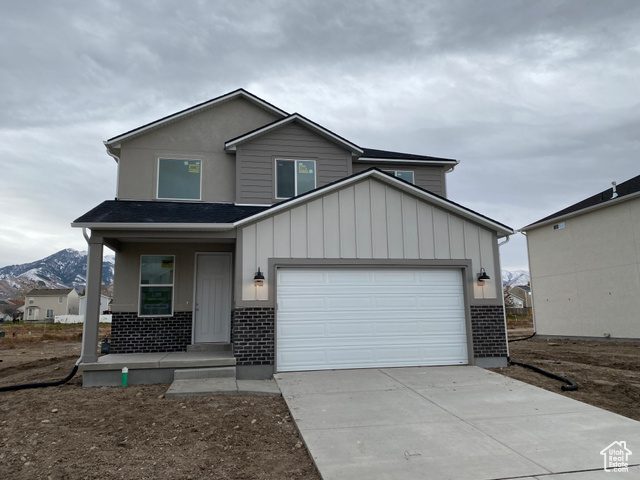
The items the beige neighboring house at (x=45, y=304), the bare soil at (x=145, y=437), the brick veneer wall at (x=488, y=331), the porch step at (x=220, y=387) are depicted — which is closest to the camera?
the bare soil at (x=145, y=437)

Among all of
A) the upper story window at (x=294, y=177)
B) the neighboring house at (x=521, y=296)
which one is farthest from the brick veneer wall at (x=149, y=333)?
the neighboring house at (x=521, y=296)

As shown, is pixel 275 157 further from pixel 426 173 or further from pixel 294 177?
pixel 426 173

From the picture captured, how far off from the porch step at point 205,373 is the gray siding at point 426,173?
6826 mm

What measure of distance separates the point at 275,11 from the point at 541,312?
15778 mm

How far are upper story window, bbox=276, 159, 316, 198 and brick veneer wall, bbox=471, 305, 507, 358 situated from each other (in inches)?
202

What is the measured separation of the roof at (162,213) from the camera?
830 centimetres

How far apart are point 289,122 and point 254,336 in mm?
5883

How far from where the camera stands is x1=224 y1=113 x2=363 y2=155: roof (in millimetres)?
10898

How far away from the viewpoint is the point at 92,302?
27.1 ft

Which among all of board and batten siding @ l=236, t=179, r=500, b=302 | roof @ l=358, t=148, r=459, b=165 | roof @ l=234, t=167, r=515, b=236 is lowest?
board and batten siding @ l=236, t=179, r=500, b=302

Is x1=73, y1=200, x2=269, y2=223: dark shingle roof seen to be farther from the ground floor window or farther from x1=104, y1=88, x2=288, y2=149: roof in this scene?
x1=104, y1=88, x2=288, y2=149: roof

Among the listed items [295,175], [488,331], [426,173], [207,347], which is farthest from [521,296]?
[207,347]

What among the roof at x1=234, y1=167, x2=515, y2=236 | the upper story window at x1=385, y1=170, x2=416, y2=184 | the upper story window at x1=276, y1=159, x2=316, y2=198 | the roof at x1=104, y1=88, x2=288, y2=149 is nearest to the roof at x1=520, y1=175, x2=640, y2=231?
the upper story window at x1=385, y1=170, x2=416, y2=184

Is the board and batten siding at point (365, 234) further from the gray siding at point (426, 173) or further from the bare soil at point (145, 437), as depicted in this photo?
the gray siding at point (426, 173)
